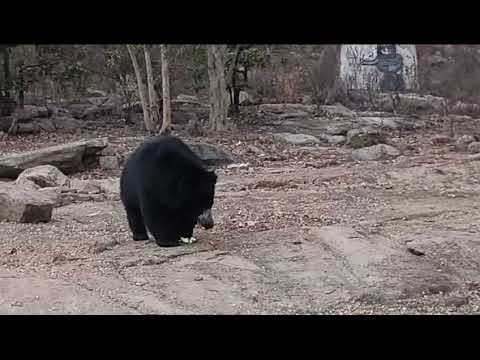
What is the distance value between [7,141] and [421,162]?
22.1 feet

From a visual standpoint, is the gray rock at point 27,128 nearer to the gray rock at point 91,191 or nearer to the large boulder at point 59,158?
the large boulder at point 59,158

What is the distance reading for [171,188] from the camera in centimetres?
506

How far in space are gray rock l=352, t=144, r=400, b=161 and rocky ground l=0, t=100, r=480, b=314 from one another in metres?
1.08

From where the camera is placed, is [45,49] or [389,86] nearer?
[45,49]

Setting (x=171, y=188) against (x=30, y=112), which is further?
(x=30, y=112)

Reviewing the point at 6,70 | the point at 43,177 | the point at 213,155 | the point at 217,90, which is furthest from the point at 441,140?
the point at 6,70

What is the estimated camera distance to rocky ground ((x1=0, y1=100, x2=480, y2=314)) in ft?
13.0

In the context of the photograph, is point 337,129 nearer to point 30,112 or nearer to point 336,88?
point 336,88

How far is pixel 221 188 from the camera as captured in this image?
316 inches

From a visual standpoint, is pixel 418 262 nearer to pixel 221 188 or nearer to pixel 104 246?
pixel 104 246

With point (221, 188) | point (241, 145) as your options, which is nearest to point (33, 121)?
point (241, 145)

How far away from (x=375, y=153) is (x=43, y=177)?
4.49m

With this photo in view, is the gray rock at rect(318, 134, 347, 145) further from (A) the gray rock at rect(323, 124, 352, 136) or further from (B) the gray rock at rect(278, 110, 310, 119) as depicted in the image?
(B) the gray rock at rect(278, 110, 310, 119)
